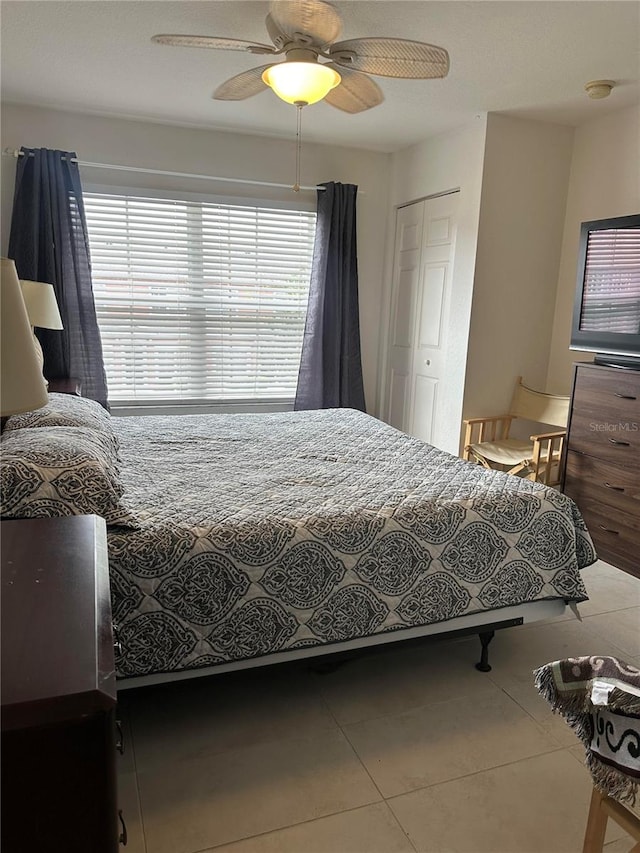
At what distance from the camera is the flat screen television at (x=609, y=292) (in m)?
3.18

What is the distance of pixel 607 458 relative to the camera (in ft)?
10.7

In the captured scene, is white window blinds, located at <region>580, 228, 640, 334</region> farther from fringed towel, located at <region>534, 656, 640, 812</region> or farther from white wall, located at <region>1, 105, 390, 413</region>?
fringed towel, located at <region>534, 656, 640, 812</region>

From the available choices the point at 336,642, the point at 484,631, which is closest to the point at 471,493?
the point at 484,631

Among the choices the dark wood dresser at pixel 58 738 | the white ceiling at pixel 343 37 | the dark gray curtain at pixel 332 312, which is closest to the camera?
the dark wood dresser at pixel 58 738

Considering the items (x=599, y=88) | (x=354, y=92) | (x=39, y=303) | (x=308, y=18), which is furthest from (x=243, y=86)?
(x=599, y=88)

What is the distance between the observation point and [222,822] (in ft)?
5.22

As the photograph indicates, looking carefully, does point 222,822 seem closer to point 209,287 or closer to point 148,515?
point 148,515

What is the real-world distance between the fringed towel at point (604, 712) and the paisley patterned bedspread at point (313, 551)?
0.78m

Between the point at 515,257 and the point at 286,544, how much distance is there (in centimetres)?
295

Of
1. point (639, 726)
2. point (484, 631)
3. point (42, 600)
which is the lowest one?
point (484, 631)

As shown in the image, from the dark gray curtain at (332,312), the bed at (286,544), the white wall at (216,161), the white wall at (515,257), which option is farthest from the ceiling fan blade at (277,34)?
the dark gray curtain at (332,312)

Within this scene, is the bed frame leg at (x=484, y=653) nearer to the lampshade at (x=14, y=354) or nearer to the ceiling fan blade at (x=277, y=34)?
the lampshade at (x=14, y=354)

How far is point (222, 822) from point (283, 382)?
3.53 metres

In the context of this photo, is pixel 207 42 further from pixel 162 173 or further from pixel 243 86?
pixel 162 173
